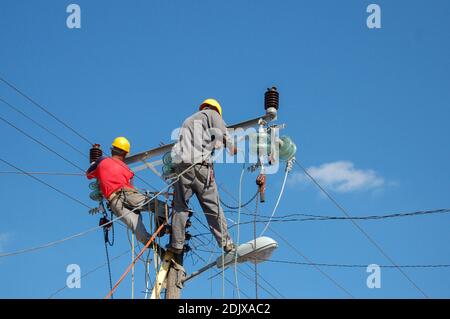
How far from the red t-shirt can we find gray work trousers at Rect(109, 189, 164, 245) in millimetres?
140

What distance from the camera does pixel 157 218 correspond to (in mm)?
13719

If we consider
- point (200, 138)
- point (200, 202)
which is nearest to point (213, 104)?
point (200, 138)

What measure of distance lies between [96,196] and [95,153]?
1.03 m

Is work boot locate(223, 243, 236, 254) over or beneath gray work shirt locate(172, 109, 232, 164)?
beneath

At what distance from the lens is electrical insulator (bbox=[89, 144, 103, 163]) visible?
586 inches

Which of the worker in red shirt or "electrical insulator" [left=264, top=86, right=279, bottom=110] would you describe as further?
the worker in red shirt

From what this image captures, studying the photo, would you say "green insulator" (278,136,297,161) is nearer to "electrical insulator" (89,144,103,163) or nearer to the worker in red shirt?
the worker in red shirt

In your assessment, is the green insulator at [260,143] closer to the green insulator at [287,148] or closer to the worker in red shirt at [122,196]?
the green insulator at [287,148]

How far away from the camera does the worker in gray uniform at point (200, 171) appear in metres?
13.0

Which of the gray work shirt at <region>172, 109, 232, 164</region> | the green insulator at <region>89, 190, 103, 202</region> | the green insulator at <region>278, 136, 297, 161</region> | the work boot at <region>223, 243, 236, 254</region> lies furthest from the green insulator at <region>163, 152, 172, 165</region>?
the green insulator at <region>278, 136, 297, 161</region>

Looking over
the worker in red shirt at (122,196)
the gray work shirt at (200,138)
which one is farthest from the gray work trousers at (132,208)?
the gray work shirt at (200,138)

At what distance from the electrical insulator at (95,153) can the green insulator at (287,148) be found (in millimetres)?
3202
